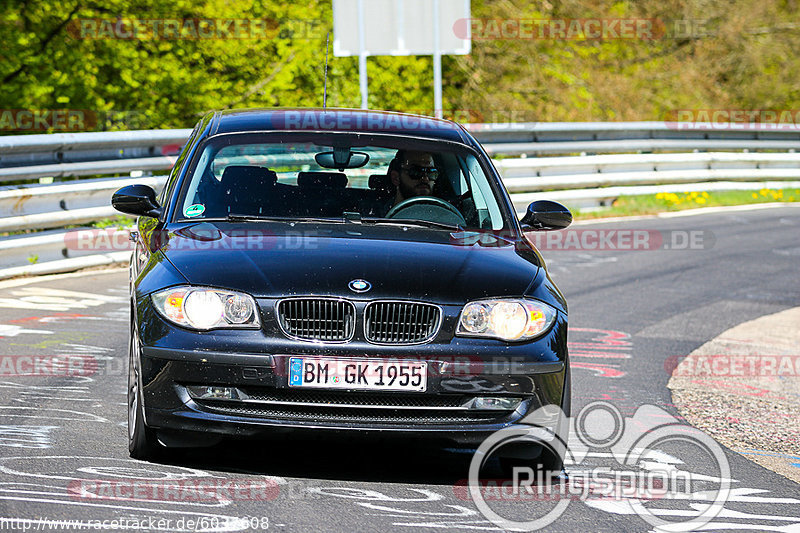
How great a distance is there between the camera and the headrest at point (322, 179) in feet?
21.4

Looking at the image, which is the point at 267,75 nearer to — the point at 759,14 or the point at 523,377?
the point at 759,14

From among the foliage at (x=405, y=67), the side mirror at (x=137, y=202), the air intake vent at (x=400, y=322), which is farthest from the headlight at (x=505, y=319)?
the foliage at (x=405, y=67)

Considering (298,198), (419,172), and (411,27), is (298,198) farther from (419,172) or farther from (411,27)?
(411,27)

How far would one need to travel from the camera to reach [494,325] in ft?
17.5

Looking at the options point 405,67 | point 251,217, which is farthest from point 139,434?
point 405,67

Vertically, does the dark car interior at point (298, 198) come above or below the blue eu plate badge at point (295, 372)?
above

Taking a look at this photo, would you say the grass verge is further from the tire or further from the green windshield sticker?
the tire

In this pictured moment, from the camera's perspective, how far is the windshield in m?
6.33

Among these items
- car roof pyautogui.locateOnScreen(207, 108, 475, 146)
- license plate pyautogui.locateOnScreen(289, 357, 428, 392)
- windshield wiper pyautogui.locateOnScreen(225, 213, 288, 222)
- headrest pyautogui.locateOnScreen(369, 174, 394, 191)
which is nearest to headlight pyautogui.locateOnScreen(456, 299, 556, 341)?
license plate pyautogui.locateOnScreen(289, 357, 428, 392)

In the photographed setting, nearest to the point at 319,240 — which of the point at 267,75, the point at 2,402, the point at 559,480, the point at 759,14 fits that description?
the point at 559,480

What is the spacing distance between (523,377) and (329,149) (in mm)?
1985

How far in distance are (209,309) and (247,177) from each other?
4.43ft

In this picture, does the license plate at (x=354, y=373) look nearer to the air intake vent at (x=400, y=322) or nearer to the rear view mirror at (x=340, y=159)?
the air intake vent at (x=400, y=322)

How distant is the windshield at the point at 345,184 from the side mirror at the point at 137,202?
0.26 meters
